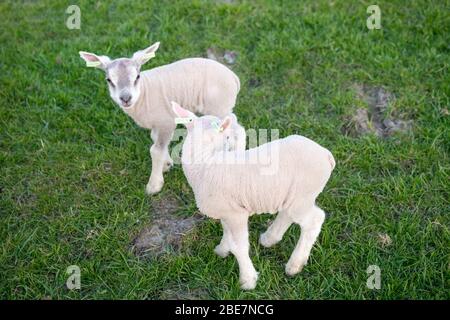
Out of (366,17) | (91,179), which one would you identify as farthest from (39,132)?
(366,17)

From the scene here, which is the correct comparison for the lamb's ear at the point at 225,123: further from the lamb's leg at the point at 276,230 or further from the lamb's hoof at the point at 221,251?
the lamb's hoof at the point at 221,251

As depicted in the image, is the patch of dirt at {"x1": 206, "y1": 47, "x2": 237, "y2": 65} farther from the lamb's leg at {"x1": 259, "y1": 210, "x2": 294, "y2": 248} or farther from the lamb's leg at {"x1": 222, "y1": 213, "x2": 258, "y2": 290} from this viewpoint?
the lamb's leg at {"x1": 222, "y1": 213, "x2": 258, "y2": 290}

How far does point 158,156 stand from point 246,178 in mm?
1348

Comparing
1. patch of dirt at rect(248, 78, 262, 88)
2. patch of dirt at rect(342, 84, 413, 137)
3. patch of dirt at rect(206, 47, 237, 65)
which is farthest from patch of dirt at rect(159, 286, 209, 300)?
patch of dirt at rect(206, 47, 237, 65)

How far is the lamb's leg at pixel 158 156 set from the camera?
15.3 ft

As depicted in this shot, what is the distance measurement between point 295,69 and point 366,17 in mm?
1354

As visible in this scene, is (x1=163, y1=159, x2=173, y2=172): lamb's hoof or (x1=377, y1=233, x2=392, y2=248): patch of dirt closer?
(x1=377, y1=233, x2=392, y2=248): patch of dirt

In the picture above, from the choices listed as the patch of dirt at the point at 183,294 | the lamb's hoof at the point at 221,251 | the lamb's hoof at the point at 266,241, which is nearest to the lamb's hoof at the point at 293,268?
the lamb's hoof at the point at 266,241

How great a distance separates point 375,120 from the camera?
214 inches

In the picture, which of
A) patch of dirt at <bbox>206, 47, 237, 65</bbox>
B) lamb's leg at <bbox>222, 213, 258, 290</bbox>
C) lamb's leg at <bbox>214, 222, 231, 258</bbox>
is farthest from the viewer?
patch of dirt at <bbox>206, 47, 237, 65</bbox>

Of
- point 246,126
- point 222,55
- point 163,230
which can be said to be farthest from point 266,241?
point 222,55

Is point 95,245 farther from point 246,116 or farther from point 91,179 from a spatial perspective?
point 246,116

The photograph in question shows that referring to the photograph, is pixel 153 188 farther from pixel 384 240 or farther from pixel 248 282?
pixel 384 240

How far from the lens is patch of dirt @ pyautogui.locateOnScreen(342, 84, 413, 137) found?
17.3 feet
